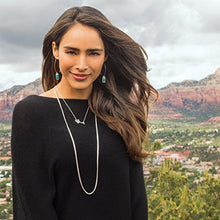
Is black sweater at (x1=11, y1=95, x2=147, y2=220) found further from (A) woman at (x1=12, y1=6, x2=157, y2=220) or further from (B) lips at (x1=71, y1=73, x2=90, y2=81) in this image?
(B) lips at (x1=71, y1=73, x2=90, y2=81)

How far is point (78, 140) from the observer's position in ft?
4.14

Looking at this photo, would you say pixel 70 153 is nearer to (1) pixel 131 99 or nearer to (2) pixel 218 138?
(1) pixel 131 99

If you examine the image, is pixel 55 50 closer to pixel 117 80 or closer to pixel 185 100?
pixel 117 80

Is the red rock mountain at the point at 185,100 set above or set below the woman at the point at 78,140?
above

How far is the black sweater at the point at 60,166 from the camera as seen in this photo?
122 centimetres

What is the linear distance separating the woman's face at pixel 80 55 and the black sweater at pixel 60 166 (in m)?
0.11

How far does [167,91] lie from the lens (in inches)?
2997

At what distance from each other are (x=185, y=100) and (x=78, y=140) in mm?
73873

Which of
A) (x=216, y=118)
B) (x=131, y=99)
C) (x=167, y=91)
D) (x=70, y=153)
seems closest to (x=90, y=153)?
(x=70, y=153)

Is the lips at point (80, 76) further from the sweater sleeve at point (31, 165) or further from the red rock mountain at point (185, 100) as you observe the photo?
the red rock mountain at point (185, 100)

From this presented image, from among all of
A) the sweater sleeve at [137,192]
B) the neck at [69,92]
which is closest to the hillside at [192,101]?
the sweater sleeve at [137,192]

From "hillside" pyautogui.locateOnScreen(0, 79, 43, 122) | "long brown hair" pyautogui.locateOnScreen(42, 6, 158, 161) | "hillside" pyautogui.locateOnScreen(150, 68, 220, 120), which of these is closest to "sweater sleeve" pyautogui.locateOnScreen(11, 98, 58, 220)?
"long brown hair" pyautogui.locateOnScreen(42, 6, 158, 161)

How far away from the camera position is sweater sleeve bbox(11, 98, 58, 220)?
3.99 feet

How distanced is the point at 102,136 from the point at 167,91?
7587 centimetres
